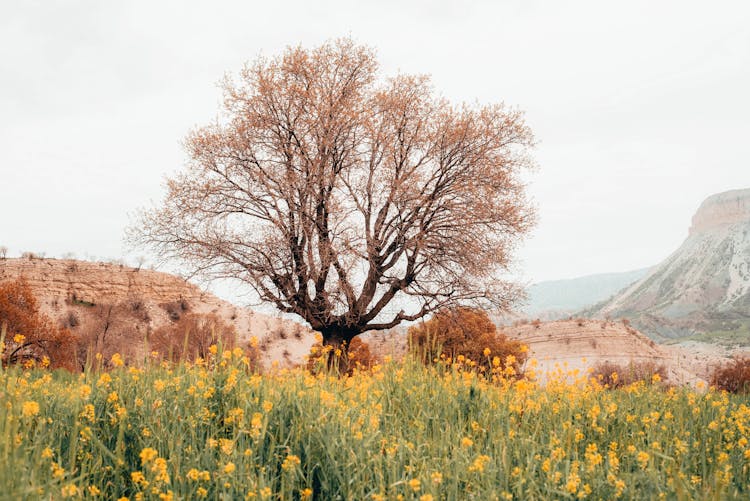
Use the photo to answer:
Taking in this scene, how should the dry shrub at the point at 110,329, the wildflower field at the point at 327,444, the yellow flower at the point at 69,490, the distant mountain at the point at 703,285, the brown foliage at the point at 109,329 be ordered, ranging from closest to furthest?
the yellow flower at the point at 69,490, the wildflower field at the point at 327,444, the dry shrub at the point at 110,329, the brown foliage at the point at 109,329, the distant mountain at the point at 703,285

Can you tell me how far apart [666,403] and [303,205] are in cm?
1417

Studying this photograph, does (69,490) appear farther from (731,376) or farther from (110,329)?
(110,329)

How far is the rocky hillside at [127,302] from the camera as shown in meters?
42.8

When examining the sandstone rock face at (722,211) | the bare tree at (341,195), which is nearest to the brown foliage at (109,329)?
the bare tree at (341,195)

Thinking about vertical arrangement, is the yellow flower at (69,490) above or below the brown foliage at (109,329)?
below

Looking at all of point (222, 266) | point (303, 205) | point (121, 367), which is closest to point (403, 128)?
point (303, 205)

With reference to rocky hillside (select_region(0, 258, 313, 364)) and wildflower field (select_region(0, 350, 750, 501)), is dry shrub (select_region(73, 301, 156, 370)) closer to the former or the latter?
rocky hillside (select_region(0, 258, 313, 364))

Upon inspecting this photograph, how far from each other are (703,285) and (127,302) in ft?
365

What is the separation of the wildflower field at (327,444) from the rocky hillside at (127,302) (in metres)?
36.8

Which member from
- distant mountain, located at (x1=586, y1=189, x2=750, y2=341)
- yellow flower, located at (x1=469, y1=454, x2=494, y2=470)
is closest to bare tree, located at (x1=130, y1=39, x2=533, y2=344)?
yellow flower, located at (x1=469, y1=454, x2=494, y2=470)

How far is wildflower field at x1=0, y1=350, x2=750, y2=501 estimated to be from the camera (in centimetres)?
339

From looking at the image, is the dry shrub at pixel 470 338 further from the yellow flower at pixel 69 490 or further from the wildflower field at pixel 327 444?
the yellow flower at pixel 69 490

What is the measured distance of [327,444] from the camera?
3898 mm

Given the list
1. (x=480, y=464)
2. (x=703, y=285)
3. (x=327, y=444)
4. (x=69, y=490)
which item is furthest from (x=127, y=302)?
(x=703, y=285)
